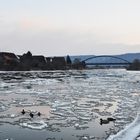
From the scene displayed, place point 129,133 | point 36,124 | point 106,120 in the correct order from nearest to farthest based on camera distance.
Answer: point 129,133
point 36,124
point 106,120

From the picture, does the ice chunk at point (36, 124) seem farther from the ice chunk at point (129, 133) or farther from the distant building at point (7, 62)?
the distant building at point (7, 62)

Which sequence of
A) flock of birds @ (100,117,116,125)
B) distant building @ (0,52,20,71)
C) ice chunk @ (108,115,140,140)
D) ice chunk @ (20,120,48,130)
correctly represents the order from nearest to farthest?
1. ice chunk @ (108,115,140,140)
2. ice chunk @ (20,120,48,130)
3. flock of birds @ (100,117,116,125)
4. distant building @ (0,52,20,71)

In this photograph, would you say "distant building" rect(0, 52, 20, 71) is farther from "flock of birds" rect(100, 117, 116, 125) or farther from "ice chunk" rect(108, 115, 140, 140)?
"ice chunk" rect(108, 115, 140, 140)

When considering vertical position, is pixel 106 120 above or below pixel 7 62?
below

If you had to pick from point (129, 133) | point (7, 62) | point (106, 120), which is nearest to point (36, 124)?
point (106, 120)

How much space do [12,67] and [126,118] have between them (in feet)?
296

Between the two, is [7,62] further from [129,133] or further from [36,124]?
[129,133]

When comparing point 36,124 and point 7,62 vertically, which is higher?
point 7,62

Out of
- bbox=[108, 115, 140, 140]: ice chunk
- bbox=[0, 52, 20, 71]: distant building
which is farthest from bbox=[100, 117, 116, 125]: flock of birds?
bbox=[0, 52, 20, 71]: distant building

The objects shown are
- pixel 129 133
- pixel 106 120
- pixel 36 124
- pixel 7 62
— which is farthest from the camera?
pixel 7 62

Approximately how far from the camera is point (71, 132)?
14125 millimetres

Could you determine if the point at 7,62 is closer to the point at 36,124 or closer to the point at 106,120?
the point at 106,120

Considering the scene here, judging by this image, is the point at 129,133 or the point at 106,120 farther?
the point at 106,120

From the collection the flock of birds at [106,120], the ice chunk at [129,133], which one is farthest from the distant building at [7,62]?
the ice chunk at [129,133]
